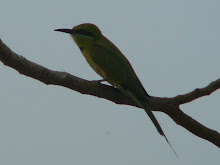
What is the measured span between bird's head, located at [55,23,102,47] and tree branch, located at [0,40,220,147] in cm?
84

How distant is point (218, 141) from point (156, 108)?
18.9 inches

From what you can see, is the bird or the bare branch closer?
the bare branch

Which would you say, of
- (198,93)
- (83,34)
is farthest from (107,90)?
(83,34)

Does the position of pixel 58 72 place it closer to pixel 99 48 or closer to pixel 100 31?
pixel 99 48

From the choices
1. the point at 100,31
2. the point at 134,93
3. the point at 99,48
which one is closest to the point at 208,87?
the point at 134,93

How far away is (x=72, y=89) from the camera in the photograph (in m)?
2.45

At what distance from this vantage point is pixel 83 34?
3.72 meters

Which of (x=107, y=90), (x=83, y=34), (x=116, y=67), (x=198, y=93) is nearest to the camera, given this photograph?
(x=107, y=90)

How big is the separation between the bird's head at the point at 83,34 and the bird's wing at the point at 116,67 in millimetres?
98

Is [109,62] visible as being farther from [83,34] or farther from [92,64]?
[83,34]

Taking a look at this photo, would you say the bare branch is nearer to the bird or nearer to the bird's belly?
the bird

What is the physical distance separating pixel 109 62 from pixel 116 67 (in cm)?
8

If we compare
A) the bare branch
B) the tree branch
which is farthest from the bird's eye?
the bare branch

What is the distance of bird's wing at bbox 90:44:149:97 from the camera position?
10.9 feet
